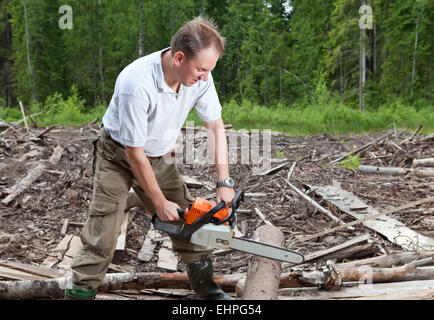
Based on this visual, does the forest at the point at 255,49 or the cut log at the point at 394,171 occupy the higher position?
the forest at the point at 255,49

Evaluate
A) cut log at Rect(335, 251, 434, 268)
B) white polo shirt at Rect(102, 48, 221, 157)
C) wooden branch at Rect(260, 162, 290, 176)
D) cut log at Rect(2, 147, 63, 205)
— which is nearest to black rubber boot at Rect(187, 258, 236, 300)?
white polo shirt at Rect(102, 48, 221, 157)

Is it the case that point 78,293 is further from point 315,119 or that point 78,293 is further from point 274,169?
point 315,119

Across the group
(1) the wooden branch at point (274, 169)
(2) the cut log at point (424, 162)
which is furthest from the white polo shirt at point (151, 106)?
(2) the cut log at point (424, 162)

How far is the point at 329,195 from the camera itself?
5.84m

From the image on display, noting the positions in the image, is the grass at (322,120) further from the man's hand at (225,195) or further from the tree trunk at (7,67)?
the tree trunk at (7,67)

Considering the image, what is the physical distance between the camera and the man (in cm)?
279

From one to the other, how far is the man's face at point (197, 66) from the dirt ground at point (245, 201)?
2.21 metres

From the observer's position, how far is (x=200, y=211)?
3008 millimetres

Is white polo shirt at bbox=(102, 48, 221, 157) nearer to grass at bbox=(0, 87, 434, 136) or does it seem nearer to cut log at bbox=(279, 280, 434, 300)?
cut log at bbox=(279, 280, 434, 300)

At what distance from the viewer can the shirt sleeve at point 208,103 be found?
3291 mm

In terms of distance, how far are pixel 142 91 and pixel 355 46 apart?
84.5 ft

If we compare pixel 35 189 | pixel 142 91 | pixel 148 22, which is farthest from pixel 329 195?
pixel 148 22

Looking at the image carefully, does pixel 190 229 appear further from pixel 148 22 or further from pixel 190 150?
pixel 148 22

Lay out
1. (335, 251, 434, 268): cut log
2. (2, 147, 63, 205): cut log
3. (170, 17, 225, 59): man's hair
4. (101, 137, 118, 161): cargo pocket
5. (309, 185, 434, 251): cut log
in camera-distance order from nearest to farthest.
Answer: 1. (170, 17, 225, 59): man's hair
2. (101, 137, 118, 161): cargo pocket
3. (335, 251, 434, 268): cut log
4. (309, 185, 434, 251): cut log
5. (2, 147, 63, 205): cut log
